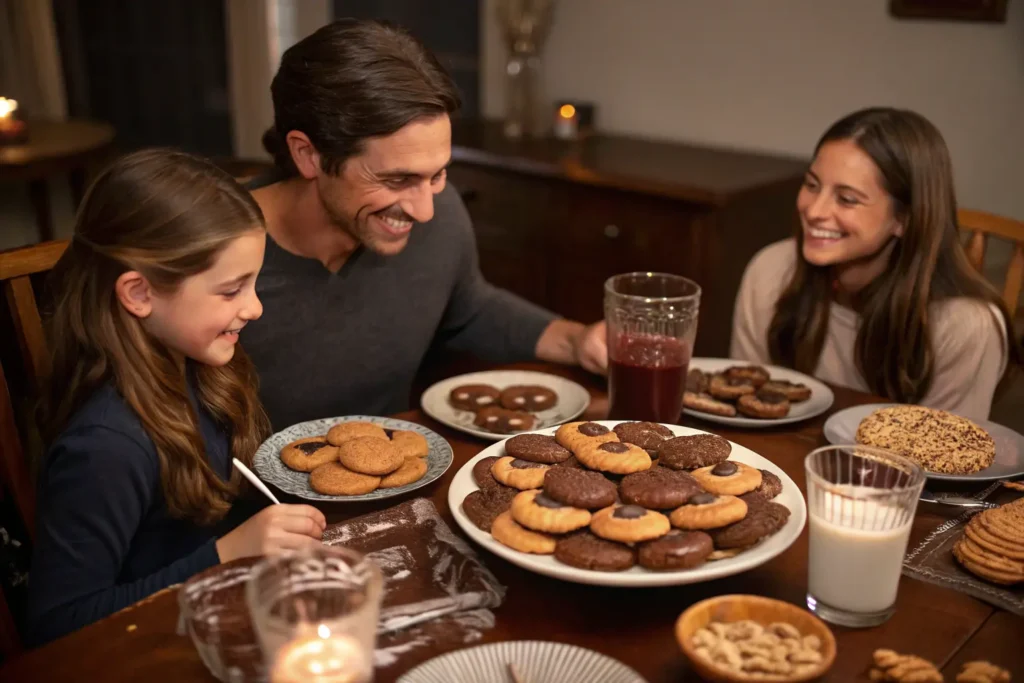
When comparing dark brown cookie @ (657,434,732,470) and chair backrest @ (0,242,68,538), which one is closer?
dark brown cookie @ (657,434,732,470)

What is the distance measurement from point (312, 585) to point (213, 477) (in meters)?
0.63

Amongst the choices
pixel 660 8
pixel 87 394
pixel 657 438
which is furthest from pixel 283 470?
pixel 660 8

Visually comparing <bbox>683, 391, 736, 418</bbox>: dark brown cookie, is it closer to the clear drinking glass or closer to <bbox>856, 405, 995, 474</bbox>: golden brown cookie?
<bbox>856, 405, 995, 474</bbox>: golden brown cookie

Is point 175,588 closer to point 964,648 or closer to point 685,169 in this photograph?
point 964,648

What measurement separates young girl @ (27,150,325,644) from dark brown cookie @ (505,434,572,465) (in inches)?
17.5

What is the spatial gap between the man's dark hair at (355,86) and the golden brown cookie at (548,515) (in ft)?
2.78

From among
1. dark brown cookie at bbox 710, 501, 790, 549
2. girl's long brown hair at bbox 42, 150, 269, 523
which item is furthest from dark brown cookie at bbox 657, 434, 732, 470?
girl's long brown hair at bbox 42, 150, 269, 523

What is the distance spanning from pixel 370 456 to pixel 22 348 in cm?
73

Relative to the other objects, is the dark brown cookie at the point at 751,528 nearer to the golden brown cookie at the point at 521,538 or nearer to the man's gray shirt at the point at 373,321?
the golden brown cookie at the point at 521,538

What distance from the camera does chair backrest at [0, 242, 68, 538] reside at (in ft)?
5.17

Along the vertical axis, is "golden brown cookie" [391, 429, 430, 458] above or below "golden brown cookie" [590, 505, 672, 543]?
below

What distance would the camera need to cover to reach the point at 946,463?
1432mm

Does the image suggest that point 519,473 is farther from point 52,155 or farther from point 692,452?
point 52,155

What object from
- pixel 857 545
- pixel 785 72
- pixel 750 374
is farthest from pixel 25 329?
pixel 785 72
